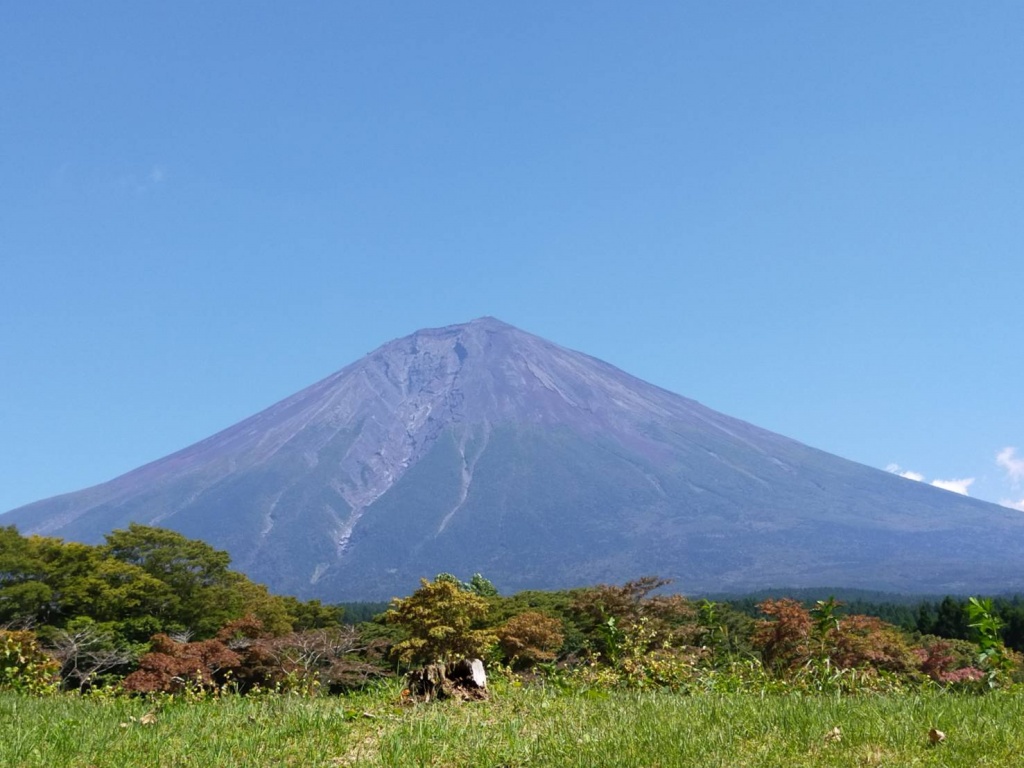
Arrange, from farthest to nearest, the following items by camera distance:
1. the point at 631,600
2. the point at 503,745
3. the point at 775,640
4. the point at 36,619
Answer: the point at 36,619 → the point at 631,600 → the point at 775,640 → the point at 503,745

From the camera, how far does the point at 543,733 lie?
561 centimetres

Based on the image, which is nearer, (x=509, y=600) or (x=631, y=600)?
(x=631, y=600)

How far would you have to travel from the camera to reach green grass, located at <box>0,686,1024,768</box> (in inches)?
195

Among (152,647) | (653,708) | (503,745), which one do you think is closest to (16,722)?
(503,745)

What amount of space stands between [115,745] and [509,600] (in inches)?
1640

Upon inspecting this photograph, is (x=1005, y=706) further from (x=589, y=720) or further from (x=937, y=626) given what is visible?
(x=937, y=626)

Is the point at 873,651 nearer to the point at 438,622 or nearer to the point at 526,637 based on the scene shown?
the point at 526,637

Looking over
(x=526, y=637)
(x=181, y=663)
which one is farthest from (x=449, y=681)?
(x=526, y=637)

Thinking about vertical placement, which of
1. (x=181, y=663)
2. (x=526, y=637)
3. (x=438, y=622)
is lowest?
(x=526, y=637)

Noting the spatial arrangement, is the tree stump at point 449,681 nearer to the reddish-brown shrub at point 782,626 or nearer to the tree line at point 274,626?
the tree line at point 274,626

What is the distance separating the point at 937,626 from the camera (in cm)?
5744

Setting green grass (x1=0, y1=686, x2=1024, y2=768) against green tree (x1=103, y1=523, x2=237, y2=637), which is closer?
green grass (x1=0, y1=686, x2=1024, y2=768)

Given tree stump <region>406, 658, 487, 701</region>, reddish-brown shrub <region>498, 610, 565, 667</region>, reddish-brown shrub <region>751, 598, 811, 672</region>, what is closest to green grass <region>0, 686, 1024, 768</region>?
tree stump <region>406, 658, 487, 701</region>

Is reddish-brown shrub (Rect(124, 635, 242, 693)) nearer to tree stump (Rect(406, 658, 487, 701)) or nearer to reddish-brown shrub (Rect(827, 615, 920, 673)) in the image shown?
reddish-brown shrub (Rect(827, 615, 920, 673))
